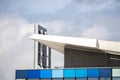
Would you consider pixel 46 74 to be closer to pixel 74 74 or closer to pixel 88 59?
pixel 74 74

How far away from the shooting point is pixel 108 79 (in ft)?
183

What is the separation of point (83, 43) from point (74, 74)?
13.9 ft

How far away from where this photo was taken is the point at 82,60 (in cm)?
6312

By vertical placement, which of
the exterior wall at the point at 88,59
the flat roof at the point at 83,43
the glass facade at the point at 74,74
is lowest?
the glass facade at the point at 74,74

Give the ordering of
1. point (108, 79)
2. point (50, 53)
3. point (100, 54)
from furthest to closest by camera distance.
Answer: point (50, 53), point (100, 54), point (108, 79)

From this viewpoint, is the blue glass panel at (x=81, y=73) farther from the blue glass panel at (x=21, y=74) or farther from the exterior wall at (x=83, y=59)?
the blue glass panel at (x=21, y=74)

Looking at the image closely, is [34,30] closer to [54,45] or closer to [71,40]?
[54,45]

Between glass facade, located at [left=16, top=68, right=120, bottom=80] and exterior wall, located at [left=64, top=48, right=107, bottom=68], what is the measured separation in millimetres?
5893

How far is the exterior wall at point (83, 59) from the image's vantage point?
62.3 meters

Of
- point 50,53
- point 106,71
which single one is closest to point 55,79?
point 106,71

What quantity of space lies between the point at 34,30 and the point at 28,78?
15590 mm

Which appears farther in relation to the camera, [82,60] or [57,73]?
[82,60]

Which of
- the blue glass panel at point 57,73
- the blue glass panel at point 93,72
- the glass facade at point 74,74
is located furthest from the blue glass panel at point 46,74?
the blue glass panel at point 93,72

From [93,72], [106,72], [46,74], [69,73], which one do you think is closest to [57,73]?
[46,74]
